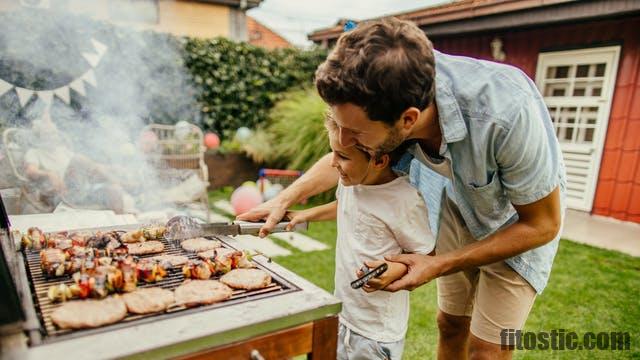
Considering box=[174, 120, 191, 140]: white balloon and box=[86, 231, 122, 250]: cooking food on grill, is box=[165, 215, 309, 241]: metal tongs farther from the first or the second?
box=[174, 120, 191, 140]: white balloon

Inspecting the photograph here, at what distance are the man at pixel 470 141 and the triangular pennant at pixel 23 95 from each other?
527cm

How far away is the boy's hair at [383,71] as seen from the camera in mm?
1349

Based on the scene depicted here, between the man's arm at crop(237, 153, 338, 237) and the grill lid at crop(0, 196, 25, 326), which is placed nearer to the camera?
the grill lid at crop(0, 196, 25, 326)

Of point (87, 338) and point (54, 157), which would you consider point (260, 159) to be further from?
point (87, 338)

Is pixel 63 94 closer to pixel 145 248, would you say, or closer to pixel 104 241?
pixel 104 241

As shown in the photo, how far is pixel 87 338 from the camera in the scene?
1.11 meters

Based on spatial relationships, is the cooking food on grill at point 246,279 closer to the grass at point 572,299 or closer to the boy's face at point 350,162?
the boy's face at point 350,162

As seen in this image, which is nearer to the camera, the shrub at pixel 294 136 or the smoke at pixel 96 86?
the smoke at pixel 96 86

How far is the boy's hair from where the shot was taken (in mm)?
1349

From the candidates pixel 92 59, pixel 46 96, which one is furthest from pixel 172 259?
pixel 92 59

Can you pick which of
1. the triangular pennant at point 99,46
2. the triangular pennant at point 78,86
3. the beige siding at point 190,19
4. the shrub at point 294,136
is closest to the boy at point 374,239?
the shrub at point 294,136

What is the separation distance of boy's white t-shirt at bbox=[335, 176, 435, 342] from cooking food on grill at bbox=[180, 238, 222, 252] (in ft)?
2.04

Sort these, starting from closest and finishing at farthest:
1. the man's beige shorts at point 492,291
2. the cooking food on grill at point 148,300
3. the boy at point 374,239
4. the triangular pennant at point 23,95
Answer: the cooking food on grill at point 148,300
the boy at point 374,239
the man's beige shorts at point 492,291
the triangular pennant at point 23,95

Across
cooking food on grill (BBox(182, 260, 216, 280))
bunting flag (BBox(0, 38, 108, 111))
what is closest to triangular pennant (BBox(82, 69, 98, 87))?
bunting flag (BBox(0, 38, 108, 111))
